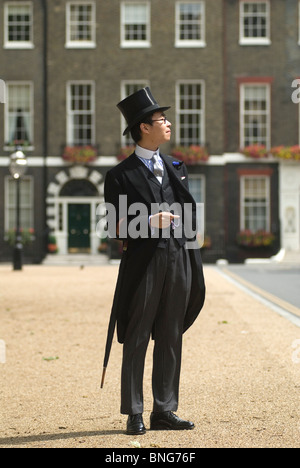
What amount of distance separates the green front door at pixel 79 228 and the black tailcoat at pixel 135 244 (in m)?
26.4

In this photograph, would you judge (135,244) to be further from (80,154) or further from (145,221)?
(80,154)

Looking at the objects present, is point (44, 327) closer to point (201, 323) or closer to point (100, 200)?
point (201, 323)

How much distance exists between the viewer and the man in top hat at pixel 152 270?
192 inches

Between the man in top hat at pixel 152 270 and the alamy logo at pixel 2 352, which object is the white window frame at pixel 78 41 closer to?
the alamy logo at pixel 2 352

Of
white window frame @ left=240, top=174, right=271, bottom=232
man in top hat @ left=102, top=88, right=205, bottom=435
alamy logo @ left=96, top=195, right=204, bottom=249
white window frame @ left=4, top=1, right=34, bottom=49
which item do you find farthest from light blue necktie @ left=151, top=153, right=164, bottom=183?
white window frame @ left=4, top=1, right=34, bottom=49

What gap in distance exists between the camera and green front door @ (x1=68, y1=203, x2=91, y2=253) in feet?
103

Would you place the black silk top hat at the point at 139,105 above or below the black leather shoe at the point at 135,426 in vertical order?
above

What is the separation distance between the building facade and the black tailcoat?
25.9 m

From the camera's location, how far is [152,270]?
16.1ft

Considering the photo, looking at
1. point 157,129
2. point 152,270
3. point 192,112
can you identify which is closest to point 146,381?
point 152,270

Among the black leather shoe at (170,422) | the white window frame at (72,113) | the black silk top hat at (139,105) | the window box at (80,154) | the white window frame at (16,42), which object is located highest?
the white window frame at (16,42)

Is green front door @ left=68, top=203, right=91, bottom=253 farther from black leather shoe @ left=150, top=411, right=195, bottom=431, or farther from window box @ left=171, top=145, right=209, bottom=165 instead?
black leather shoe @ left=150, top=411, right=195, bottom=431

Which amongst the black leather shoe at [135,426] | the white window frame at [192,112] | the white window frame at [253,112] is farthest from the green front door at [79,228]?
the black leather shoe at [135,426]

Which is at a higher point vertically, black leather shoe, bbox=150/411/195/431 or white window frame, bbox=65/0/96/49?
white window frame, bbox=65/0/96/49
